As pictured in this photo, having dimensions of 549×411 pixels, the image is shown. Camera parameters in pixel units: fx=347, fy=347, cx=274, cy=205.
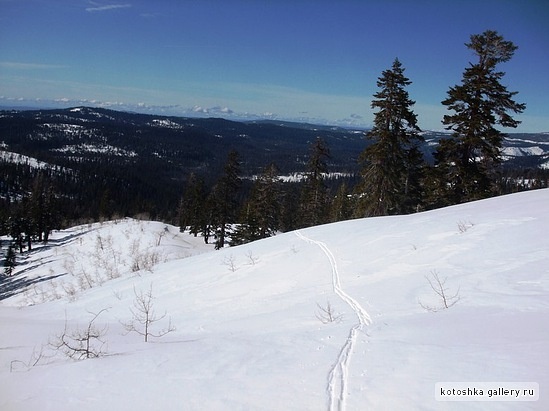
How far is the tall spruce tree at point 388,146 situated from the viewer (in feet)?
69.1

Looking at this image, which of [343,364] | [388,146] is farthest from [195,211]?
[343,364]

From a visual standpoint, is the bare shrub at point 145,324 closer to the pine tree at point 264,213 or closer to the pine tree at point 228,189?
the pine tree at point 264,213

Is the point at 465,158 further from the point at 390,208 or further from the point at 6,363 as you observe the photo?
the point at 6,363

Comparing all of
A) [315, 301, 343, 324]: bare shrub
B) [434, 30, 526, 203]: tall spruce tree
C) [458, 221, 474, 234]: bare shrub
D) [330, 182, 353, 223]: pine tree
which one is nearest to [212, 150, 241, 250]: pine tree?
[330, 182, 353, 223]: pine tree

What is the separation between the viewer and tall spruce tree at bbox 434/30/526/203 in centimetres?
1795

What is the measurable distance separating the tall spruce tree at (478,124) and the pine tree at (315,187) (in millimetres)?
17825

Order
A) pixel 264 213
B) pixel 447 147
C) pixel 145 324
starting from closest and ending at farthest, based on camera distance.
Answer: pixel 145 324 < pixel 447 147 < pixel 264 213

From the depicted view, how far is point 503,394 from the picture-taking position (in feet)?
12.0

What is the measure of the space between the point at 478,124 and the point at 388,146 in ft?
16.3

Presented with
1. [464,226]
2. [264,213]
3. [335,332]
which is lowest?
[264,213]

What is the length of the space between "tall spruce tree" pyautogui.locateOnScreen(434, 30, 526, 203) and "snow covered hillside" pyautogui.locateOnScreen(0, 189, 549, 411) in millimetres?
6909

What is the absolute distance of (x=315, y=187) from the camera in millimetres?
39344

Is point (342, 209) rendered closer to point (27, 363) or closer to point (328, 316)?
point (328, 316)

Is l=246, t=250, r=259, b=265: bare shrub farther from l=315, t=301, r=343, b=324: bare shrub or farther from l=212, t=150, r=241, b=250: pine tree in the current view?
l=212, t=150, r=241, b=250: pine tree
